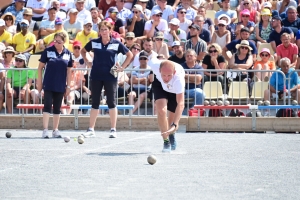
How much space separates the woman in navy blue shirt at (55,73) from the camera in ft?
55.0

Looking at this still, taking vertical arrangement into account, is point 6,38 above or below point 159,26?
below

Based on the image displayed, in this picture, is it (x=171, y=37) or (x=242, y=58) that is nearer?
(x=242, y=58)

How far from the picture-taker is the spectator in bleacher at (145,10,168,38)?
74.2 ft

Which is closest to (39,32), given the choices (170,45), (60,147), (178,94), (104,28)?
(170,45)

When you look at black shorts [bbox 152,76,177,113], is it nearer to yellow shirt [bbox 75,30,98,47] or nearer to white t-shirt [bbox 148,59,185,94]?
white t-shirt [bbox 148,59,185,94]

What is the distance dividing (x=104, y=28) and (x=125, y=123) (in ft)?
11.9

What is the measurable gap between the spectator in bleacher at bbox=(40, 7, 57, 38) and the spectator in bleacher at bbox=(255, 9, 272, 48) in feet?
19.0

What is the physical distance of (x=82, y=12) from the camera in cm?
2377

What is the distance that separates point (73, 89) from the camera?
1995 cm

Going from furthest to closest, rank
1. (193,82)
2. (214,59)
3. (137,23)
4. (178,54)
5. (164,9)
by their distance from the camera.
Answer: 1. (164,9)
2. (137,23)
3. (178,54)
4. (214,59)
5. (193,82)

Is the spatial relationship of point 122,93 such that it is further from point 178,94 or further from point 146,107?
point 178,94

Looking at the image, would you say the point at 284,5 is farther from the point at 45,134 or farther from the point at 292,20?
the point at 45,134

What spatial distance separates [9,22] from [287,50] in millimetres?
8241

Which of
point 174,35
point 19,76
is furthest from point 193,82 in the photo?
point 19,76
